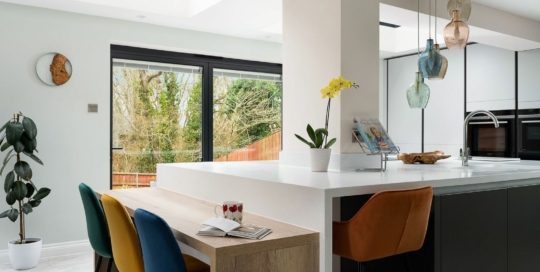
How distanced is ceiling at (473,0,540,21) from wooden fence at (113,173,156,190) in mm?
3668

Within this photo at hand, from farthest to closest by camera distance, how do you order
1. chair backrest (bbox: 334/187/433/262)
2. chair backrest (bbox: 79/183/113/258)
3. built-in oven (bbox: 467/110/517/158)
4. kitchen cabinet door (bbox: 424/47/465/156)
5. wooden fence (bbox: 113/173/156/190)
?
kitchen cabinet door (bbox: 424/47/465/156), built-in oven (bbox: 467/110/517/158), wooden fence (bbox: 113/173/156/190), chair backrest (bbox: 79/183/113/258), chair backrest (bbox: 334/187/433/262)

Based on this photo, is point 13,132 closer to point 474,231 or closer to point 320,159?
point 320,159

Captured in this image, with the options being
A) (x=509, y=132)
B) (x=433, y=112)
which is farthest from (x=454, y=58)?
(x=509, y=132)

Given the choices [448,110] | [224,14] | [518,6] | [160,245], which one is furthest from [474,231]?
[448,110]

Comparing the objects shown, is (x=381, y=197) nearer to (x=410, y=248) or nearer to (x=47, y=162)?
(x=410, y=248)

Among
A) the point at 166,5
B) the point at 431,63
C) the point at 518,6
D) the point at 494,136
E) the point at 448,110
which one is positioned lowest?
the point at 494,136

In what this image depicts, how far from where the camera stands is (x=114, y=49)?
4.74 meters

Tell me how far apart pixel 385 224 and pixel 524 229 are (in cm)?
128

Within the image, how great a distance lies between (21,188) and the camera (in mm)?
3756

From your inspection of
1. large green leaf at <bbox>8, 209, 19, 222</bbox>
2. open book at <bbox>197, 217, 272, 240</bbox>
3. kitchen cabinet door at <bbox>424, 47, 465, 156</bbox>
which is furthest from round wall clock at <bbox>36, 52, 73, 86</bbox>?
kitchen cabinet door at <bbox>424, 47, 465, 156</bbox>

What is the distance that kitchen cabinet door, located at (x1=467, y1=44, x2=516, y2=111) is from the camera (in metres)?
4.91

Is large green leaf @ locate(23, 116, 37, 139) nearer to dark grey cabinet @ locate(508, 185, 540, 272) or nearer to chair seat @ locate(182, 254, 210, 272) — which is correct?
chair seat @ locate(182, 254, 210, 272)

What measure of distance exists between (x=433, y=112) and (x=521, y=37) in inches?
62.5

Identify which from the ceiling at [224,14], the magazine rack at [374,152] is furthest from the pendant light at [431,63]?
the ceiling at [224,14]
